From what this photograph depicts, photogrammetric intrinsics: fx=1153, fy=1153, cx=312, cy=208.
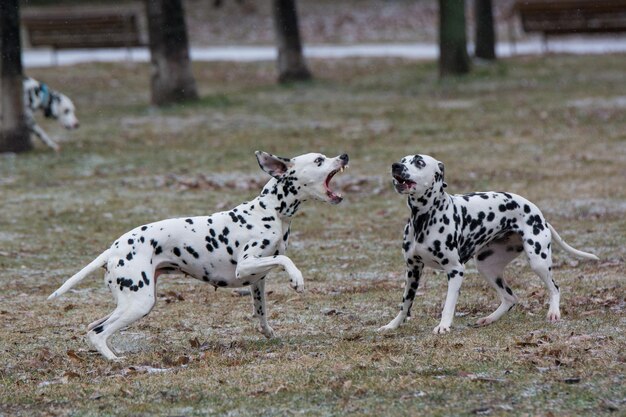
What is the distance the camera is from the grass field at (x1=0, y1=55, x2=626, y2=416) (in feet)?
22.7

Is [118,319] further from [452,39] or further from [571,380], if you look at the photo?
[452,39]

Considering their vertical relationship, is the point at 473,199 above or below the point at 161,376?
above

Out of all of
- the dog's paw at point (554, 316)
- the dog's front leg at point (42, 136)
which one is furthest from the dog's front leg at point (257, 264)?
the dog's front leg at point (42, 136)

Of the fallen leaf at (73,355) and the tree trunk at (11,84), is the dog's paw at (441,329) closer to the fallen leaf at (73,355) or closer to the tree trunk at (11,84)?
the fallen leaf at (73,355)

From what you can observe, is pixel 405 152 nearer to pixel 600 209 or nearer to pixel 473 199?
pixel 600 209

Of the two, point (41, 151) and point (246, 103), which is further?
point (246, 103)

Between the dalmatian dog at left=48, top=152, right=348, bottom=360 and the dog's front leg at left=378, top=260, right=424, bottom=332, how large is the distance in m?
0.84

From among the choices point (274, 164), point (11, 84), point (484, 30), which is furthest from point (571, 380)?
point (484, 30)

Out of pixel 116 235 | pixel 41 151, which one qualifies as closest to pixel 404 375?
pixel 116 235

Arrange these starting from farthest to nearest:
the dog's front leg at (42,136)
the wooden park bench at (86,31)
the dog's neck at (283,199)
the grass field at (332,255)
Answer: the wooden park bench at (86,31) < the dog's front leg at (42,136) < the dog's neck at (283,199) < the grass field at (332,255)

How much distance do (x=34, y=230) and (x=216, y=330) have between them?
18.9 ft

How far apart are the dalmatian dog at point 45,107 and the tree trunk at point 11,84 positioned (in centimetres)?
23

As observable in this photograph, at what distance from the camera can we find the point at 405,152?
62.4ft

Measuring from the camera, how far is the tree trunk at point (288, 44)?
1080 inches
